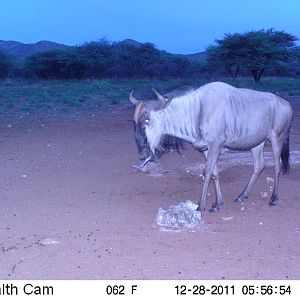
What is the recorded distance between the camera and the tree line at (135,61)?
38594 millimetres

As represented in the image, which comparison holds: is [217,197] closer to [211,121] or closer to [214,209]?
[214,209]

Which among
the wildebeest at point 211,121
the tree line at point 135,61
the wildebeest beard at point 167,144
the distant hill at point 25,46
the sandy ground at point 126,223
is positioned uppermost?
the distant hill at point 25,46

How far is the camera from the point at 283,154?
7.71 metres

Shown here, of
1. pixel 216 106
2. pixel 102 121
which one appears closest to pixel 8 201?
pixel 216 106

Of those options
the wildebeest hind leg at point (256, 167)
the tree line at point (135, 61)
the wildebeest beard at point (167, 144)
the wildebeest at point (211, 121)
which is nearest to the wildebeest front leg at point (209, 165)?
the wildebeest at point (211, 121)

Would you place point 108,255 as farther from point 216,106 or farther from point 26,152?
point 26,152

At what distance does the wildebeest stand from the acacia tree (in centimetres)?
2947

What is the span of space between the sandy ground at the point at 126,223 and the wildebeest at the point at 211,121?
75 centimetres

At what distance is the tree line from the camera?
3859 cm

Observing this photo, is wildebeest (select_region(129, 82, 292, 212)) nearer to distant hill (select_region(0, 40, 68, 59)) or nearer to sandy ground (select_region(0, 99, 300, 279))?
sandy ground (select_region(0, 99, 300, 279))

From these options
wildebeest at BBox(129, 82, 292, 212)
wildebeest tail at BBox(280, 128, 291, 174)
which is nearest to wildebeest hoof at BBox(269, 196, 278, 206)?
wildebeest at BBox(129, 82, 292, 212)

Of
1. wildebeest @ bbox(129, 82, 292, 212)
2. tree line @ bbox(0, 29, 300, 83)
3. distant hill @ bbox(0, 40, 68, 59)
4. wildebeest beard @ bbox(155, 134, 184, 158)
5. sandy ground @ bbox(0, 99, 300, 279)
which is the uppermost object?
distant hill @ bbox(0, 40, 68, 59)

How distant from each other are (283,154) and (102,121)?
8.68 meters

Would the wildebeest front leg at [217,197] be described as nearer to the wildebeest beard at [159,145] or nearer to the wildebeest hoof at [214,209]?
the wildebeest hoof at [214,209]
